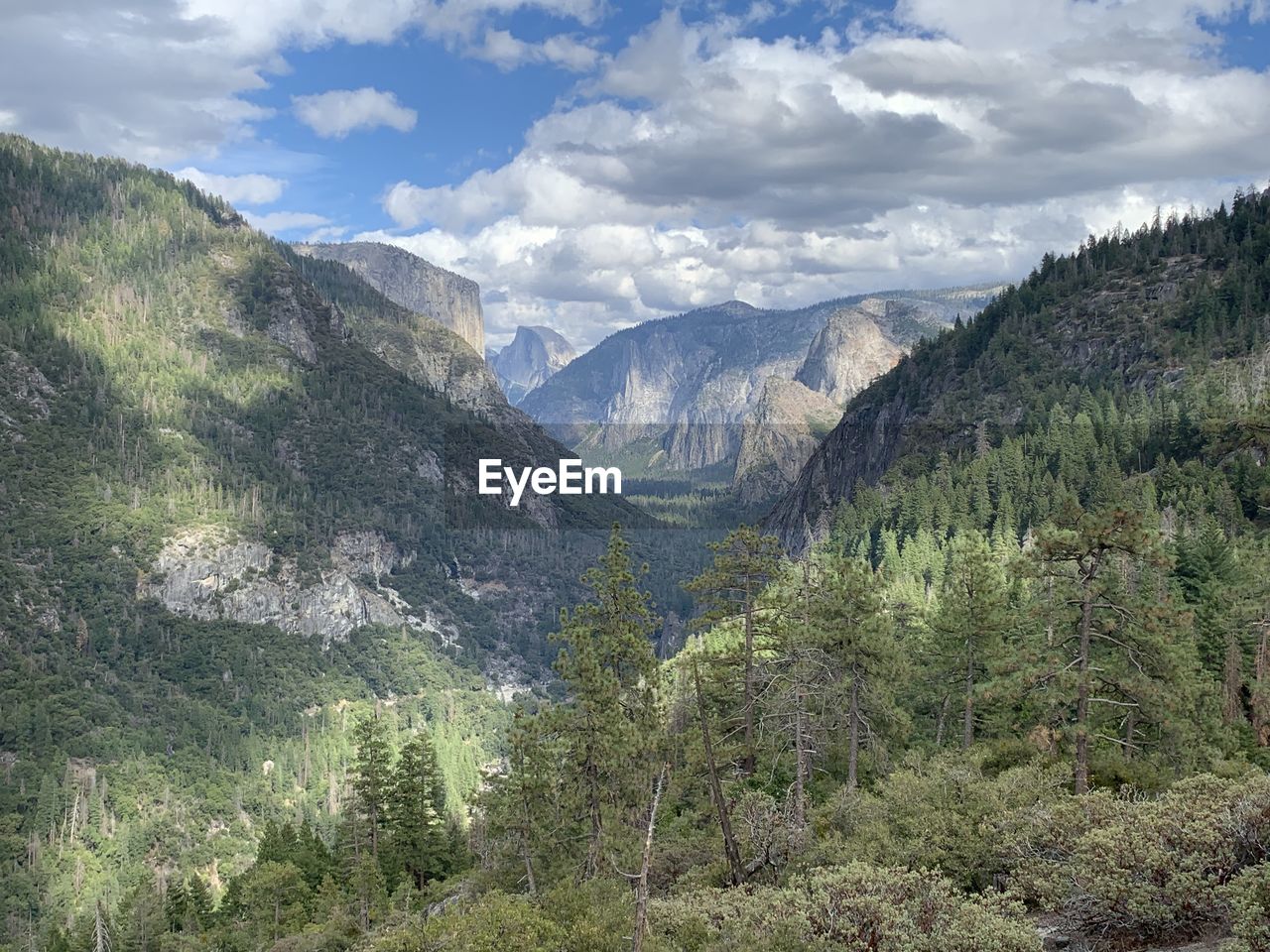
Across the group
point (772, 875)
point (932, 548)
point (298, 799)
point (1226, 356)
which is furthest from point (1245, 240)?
point (298, 799)

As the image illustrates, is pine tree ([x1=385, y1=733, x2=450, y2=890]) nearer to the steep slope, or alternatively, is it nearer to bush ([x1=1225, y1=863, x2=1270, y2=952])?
bush ([x1=1225, y1=863, x2=1270, y2=952])

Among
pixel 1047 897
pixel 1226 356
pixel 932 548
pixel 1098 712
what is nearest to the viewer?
pixel 1047 897

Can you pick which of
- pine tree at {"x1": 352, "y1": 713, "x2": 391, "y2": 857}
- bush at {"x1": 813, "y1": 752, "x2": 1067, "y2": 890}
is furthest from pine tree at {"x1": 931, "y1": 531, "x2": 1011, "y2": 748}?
pine tree at {"x1": 352, "y1": 713, "x2": 391, "y2": 857}

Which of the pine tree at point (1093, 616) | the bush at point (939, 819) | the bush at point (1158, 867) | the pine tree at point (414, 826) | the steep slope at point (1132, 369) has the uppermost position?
the steep slope at point (1132, 369)

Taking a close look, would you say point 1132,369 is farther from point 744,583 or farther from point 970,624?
point 744,583

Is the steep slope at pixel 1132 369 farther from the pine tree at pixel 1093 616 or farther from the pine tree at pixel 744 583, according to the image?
the pine tree at pixel 1093 616

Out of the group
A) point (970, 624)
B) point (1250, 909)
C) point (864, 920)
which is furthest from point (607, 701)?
point (1250, 909)

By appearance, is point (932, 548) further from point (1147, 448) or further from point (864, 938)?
point (864, 938)

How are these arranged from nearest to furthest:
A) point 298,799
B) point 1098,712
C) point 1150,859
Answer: point 1150,859, point 1098,712, point 298,799

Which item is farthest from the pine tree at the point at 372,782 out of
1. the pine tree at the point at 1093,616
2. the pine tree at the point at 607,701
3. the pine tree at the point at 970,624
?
the pine tree at the point at 1093,616
